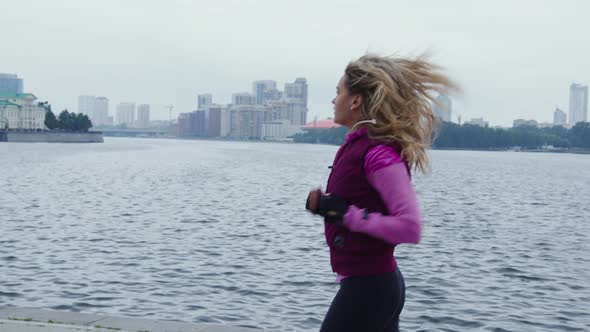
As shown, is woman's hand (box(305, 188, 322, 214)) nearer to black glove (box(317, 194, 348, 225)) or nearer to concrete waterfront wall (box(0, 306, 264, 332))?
black glove (box(317, 194, 348, 225))

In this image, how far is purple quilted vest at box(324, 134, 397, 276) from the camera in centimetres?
355

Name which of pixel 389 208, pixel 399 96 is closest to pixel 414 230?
pixel 389 208

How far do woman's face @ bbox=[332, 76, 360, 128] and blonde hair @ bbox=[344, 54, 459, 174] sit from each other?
0.09ft

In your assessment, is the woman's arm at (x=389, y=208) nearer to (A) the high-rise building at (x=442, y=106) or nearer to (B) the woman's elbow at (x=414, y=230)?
(B) the woman's elbow at (x=414, y=230)

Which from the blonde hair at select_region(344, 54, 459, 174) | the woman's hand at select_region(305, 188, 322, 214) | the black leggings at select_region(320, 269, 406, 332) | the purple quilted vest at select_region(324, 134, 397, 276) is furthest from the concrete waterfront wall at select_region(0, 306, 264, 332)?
the blonde hair at select_region(344, 54, 459, 174)

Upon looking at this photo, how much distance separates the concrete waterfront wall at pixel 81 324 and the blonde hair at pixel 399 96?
13.2 ft

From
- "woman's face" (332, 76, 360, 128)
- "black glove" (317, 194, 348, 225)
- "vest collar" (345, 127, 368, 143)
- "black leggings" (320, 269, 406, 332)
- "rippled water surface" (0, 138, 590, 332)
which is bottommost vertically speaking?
"rippled water surface" (0, 138, 590, 332)

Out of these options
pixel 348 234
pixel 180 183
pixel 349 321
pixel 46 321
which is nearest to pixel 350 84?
pixel 348 234

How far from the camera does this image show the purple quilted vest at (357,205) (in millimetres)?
3555

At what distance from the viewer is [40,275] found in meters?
14.1

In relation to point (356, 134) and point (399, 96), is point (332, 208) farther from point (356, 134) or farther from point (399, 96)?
point (399, 96)

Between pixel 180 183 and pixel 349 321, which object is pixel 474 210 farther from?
pixel 349 321

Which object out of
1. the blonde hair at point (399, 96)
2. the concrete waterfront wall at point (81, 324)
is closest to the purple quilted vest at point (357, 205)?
the blonde hair at point (399, 96)

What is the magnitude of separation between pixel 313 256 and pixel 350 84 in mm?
14448
